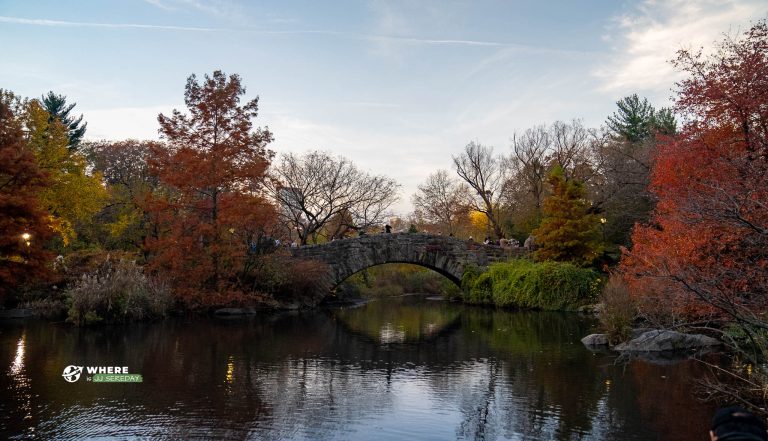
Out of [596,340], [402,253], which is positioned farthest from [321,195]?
[596,340]

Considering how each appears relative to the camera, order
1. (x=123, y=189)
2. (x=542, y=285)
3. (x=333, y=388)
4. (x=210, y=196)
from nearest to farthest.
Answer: (x=333, y=388) → (x=210, y=196) → (x=542, y=285) → (x=123, y=189)

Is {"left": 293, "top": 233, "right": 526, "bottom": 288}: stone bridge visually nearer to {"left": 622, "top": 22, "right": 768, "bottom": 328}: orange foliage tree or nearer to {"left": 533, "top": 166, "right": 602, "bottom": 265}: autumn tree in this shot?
{"left": 533, "top": 166, "right": 602, "bottom": 265}: autumn tree

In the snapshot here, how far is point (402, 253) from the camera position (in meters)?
23.3

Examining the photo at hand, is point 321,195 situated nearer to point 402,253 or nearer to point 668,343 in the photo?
point 402,253

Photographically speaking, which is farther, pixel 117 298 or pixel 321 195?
pixel 321 195

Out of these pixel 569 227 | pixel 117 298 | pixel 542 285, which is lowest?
pixel 117 298

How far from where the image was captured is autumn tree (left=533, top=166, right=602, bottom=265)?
22062 mm

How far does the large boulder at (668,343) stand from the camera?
11867mm

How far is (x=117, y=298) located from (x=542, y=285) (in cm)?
1441

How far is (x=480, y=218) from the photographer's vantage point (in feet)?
148

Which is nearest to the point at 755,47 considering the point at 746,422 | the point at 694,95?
the point at 694,95

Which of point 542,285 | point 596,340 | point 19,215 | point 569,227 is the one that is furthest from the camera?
point 569,227

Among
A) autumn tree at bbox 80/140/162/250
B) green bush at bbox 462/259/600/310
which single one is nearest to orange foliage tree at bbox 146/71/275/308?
autumn tree at bbox 80/140/162/250

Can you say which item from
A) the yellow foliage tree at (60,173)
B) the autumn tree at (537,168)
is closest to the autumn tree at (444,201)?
the autumn tree at (537,168)
